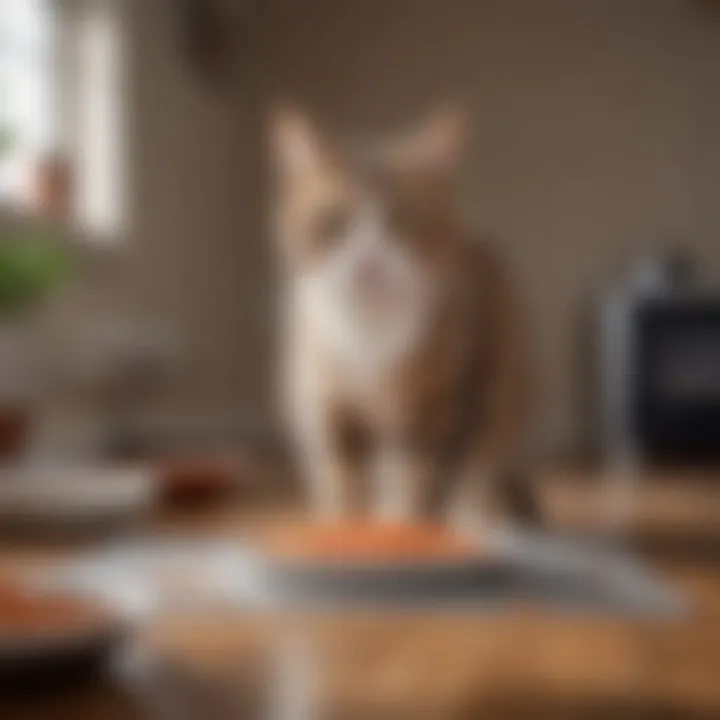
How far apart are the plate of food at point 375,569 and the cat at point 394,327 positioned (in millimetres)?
355

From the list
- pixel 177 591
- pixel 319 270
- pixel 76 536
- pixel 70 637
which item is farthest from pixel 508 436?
pixel 70 637

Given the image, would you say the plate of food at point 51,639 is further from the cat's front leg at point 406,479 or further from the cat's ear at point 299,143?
→ the cat's ear at point 299,143

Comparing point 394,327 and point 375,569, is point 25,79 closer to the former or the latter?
point 394,327

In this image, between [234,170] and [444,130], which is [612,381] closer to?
[234,170]

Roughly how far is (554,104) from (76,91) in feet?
4.69

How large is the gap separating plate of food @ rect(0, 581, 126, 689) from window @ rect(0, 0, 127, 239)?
209cm

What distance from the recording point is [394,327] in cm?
161

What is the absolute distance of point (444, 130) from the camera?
66.1 inches

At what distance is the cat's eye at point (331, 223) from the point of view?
5.31 feet

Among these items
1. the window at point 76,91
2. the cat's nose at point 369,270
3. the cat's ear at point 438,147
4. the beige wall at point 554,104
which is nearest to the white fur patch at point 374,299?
the cat's nose at point 369,270

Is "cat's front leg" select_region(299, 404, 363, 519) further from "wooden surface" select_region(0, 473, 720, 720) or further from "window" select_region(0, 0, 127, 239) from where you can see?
"window" select_region(0, 0, 127, 239)

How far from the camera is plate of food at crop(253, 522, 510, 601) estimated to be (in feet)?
3.87

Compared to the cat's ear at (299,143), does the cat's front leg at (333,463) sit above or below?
below

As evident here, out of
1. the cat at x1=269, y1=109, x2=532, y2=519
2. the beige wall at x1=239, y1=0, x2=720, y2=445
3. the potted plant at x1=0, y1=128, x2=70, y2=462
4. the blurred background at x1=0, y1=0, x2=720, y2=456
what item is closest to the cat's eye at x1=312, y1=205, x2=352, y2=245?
the cat at x1=269, y1=109, x2=532, y2=519
